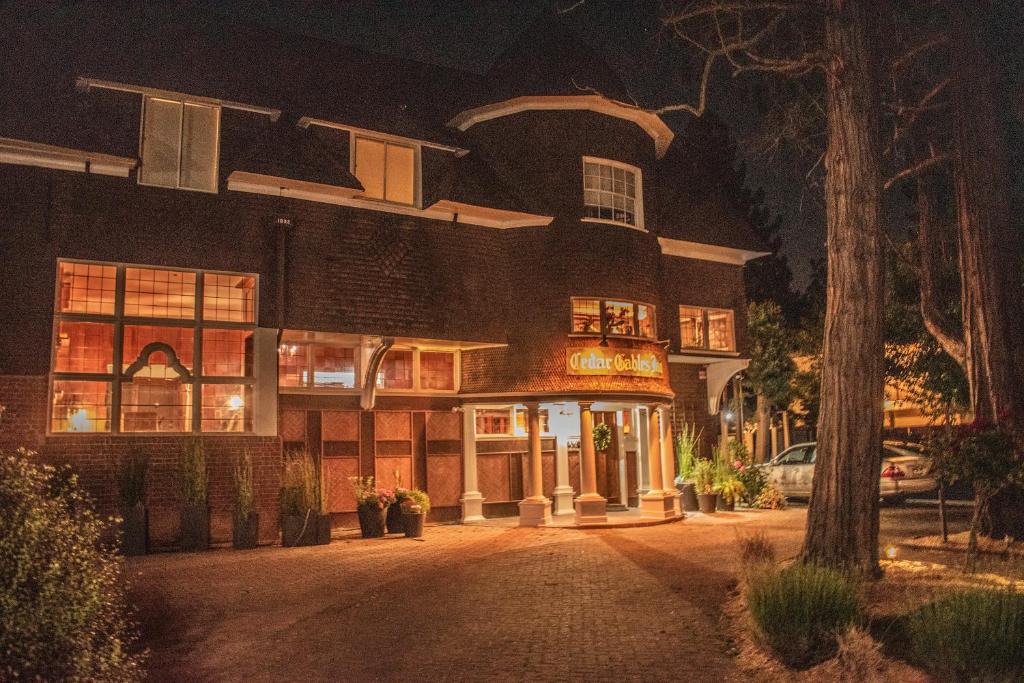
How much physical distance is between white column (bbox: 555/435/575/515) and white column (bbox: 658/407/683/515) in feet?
7.09

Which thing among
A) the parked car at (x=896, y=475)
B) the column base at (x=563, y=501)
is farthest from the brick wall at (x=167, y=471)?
the parked car at (x=896, y=475)

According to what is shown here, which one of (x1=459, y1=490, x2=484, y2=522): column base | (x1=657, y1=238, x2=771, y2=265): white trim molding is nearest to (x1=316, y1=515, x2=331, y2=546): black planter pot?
(x1=459, y1=490, x2=484, y2=522): column base

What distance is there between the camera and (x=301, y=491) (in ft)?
48.3

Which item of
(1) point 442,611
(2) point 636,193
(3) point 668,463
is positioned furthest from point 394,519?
(2) point 636,193

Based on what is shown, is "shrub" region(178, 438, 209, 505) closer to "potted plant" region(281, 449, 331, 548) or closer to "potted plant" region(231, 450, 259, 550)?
"potted plant" region(231, 450, 259, 550)

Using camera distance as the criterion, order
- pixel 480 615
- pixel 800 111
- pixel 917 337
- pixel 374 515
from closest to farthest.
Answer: pixel 480 615 < pixel 800 111 < pixel 374 515 < pixel 917 337

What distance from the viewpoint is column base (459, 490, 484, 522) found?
18.4 m

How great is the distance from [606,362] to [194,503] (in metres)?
8.45

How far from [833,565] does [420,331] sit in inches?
389

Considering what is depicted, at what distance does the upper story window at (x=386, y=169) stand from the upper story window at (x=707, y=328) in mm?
7991

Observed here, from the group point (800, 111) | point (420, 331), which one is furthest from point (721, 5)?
point (420, 331)

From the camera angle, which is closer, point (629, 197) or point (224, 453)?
point (224, 453)

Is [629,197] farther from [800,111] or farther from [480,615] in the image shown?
[480,615]

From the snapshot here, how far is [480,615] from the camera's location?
890 cm
